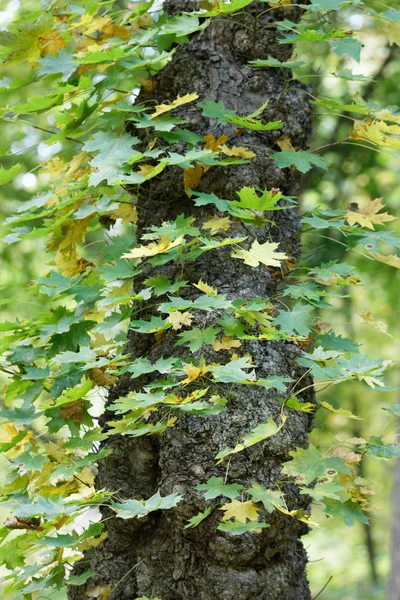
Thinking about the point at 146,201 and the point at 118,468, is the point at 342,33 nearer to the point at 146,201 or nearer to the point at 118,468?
the point at 146,201

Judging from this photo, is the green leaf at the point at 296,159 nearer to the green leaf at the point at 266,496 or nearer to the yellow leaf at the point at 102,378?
the yellow leaf at the point at 102,378

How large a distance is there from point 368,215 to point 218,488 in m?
1.09

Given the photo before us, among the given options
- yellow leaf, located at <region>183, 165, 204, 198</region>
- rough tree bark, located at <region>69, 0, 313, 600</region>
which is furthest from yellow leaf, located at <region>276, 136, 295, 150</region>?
yellow leaf, located at <region>183, 165, 204, 198</region>

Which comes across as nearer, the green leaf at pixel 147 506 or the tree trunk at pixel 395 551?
the green leaf at pixel 147 506

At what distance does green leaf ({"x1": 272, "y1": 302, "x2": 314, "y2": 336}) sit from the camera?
6.79 feet

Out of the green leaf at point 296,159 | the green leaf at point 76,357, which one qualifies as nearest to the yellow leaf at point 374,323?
the green leaf at point 296,159

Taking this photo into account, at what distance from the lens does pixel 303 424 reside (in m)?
2.15

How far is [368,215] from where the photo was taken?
2387 millimetres

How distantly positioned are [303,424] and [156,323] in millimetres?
570

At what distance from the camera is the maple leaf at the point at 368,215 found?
2342 mm

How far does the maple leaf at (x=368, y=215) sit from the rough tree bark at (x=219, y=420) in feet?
0.67

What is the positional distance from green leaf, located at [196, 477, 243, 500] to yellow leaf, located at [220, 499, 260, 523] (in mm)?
26

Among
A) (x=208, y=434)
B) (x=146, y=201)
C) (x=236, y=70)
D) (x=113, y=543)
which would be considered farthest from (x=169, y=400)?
(x=236, y=70)

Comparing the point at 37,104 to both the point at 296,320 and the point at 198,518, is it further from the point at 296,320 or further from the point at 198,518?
the point at 198,518
